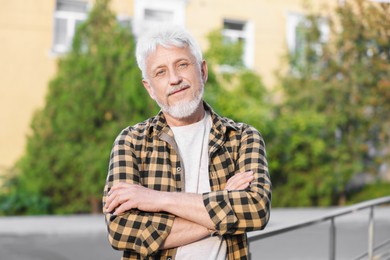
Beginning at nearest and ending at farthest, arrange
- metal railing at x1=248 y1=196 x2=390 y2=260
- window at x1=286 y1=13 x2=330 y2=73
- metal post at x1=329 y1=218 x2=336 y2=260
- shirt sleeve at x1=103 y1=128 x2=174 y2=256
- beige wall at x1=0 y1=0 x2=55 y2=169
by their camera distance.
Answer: shirt sleeve at x1=103 y1=128 x2=174 y2=256, metal railing at x1=248 y1=196 x2=390 y2=260, metal post at x1=329 y1=218 x2=336 y2=260, beige wall at x1=0 y1=0 x2=55 y2=169, window at x1=286 y1=13 x2=330 y2=73

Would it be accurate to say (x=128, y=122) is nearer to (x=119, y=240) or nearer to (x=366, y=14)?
(x=366, y=14)

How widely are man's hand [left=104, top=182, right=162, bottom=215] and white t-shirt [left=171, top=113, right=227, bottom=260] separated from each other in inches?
4.9

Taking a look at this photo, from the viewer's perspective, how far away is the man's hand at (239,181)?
201cm

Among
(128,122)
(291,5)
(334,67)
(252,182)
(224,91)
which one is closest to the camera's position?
(252,182)

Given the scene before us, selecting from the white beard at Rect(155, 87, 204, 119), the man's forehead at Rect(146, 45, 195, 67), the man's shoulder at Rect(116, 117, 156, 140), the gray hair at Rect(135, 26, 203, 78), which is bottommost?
the man's shoulder at Rect(116, 117, 156, 140)

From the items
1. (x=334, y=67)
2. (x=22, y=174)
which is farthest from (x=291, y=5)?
(x=22, y=174)

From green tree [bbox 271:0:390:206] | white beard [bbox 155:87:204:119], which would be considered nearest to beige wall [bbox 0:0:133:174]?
green tree [bbox 271:0:390:206]

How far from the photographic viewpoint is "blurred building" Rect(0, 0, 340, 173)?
46.0 feet

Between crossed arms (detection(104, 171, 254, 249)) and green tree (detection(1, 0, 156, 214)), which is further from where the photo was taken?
green tree (detection(1, 0, 156, 214))

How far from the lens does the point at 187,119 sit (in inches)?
83.0

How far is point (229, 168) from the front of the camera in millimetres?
2084

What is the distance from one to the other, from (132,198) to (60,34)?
13.5m

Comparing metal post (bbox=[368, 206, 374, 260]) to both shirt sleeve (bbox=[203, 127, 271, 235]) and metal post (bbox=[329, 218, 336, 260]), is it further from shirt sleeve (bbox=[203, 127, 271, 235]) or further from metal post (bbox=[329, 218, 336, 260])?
shirt sleeve (bbox=[203, 127, 271, 235])

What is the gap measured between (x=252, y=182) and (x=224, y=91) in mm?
12021
